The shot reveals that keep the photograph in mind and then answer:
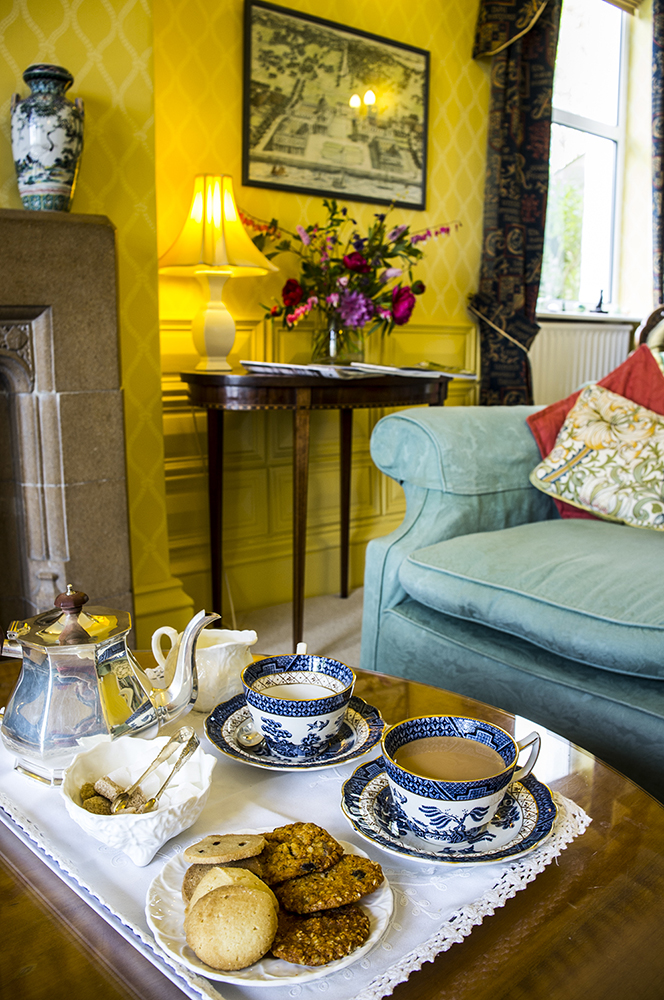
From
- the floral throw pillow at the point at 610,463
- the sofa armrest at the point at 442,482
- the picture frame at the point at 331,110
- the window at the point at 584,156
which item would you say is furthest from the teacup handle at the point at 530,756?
the window at the point at 584,156

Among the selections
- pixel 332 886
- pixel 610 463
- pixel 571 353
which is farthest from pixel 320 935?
pixel 571 353

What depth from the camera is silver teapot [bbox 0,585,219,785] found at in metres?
0.71

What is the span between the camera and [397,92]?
300 centimetres

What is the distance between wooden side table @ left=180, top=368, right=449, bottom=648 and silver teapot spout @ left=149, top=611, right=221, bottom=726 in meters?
1.43

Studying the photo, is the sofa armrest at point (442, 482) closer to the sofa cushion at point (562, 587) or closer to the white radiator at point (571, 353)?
the sofa cushion at point (562, 587)

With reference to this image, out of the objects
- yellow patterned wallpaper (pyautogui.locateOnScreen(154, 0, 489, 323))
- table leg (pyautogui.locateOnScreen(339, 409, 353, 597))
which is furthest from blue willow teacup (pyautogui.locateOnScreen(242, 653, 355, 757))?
table leg (pyautogui.locateOnScreen(339, 409, 353, 597))

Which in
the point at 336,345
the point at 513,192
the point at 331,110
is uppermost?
the point at 331,110

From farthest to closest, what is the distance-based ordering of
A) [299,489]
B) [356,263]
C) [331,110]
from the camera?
[331,110], [356,263], [299,489]

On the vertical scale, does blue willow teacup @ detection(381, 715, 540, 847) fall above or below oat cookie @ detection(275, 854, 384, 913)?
above

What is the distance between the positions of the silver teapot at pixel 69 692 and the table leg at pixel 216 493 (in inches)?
68.5

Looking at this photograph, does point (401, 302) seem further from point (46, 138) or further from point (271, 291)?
point (46, 138)

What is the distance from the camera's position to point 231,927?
0.50 m

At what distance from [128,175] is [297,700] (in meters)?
1.76

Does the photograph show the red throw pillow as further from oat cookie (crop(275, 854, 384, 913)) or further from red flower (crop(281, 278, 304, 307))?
oat cookie (crop(275, 854, 384, 913))
